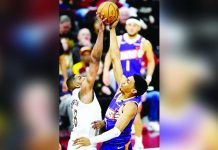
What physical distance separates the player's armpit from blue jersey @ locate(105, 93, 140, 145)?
0.05ft

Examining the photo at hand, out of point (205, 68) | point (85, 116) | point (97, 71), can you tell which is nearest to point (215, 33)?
point (205, 68)

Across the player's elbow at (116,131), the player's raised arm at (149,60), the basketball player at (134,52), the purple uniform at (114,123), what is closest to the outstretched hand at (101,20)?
the basketball player at (134,52)

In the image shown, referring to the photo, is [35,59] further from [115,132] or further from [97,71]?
[115,132]

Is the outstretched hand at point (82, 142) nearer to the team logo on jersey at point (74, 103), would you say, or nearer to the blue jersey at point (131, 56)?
the team logo on jersey at point (74, 103)

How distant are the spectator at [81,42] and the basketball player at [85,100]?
5 cm

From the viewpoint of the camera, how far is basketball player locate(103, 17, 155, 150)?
103 inches

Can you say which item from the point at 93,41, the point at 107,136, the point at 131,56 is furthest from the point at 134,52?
the point at 107,136

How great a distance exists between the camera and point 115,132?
8.45 ft

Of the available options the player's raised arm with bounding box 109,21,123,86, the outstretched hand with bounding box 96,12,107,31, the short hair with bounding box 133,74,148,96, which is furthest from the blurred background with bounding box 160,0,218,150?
the outstretched hand with bounding box 96,12,107,31

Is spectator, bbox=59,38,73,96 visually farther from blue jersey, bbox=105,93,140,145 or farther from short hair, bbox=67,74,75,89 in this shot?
Answer: blue jersey, bbox=105,93,140,145

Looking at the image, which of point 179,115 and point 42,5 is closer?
point 42,5

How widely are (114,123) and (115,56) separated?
36cm

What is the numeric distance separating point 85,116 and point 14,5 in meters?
0.70

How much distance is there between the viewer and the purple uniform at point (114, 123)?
2588 millimetres
